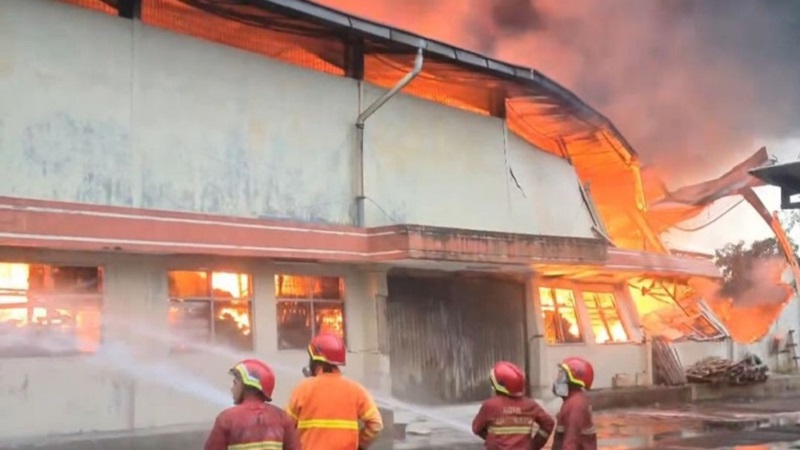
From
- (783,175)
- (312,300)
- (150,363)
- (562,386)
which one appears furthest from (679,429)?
(562,386)

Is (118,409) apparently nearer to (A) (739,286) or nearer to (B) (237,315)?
(B) (237,315)

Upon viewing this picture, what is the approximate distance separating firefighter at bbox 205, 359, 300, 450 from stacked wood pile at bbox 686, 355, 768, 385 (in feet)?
53.8

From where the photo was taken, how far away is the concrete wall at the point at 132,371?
1007 centimetres

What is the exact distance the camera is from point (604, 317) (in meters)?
18.5

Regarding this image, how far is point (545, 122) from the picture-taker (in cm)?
1822

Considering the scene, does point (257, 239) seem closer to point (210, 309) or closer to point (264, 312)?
point (210, 309)

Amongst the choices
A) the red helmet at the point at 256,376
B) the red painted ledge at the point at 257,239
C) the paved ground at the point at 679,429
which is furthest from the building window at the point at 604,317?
the red helmet at the point at 256,376

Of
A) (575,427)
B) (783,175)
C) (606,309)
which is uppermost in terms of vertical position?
(783,175)

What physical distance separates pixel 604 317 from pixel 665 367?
169 cm

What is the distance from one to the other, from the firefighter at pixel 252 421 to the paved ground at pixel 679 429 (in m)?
7.52

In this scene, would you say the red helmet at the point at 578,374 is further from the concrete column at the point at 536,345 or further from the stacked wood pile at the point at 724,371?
the stacked wood pile at the point at 724,371

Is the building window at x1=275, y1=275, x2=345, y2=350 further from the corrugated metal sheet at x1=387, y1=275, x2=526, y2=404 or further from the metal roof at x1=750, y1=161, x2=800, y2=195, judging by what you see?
the metal roof at x1=750, y1=161, x2=800, y2=195

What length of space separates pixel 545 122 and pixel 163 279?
9.31 m

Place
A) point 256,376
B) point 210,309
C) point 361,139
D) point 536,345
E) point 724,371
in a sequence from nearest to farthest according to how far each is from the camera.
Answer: point 256,376 → point 210,309 → point 361,139 → point 536,345 → point 724,371
